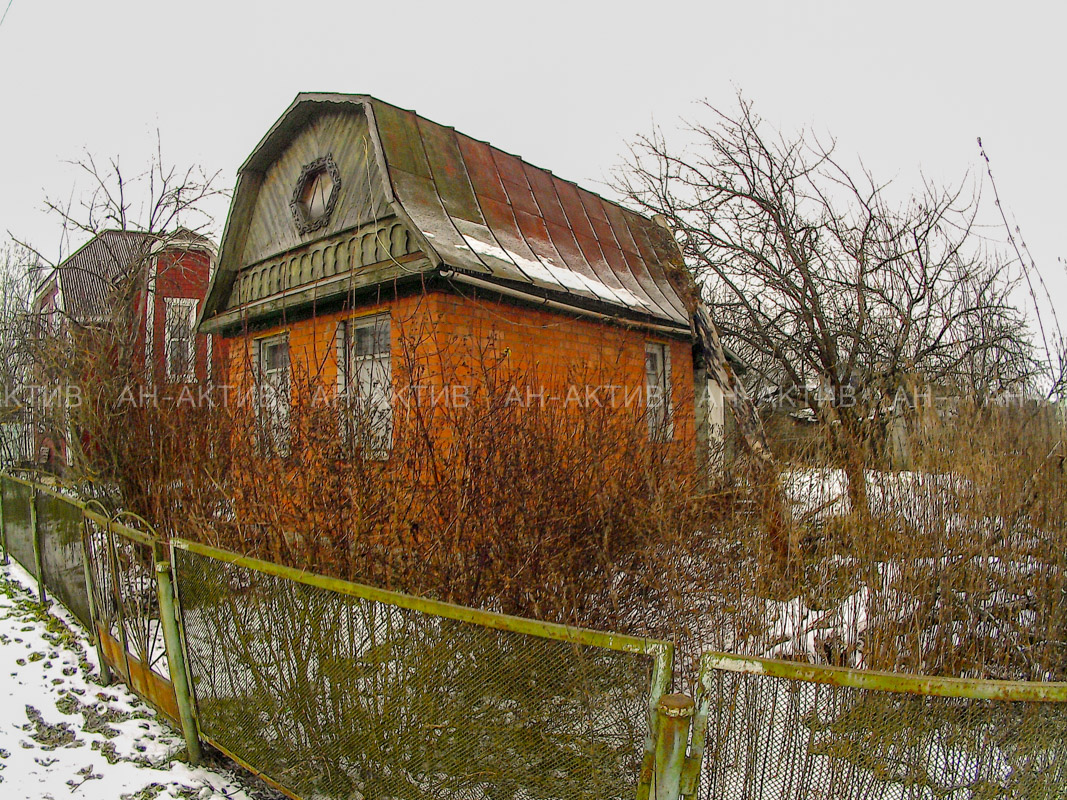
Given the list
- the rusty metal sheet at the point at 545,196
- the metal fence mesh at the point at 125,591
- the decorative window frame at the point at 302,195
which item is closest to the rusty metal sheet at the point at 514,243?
the rusty metal sheet at the point at 545,196

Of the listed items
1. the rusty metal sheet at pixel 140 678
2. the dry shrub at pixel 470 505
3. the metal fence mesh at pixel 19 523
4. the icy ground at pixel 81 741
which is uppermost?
the dry shrub at pixel 470 505

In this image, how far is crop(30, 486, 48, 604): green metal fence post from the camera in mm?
6422

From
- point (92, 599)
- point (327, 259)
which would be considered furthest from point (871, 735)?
point (327, 259)

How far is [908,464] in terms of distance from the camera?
13.7ft

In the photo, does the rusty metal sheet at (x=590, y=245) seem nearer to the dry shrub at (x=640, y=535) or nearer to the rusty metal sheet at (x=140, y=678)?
the dry shrub at (x=640, y=535)

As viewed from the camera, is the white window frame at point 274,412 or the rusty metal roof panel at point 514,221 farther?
the rusty metal roof panel at point 514,221

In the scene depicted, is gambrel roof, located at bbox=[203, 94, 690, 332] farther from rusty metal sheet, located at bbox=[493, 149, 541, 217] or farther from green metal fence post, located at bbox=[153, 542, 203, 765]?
green metal fence post, located at bbox=[153, 542, 203, 765]

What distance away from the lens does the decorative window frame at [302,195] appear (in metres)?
8.09

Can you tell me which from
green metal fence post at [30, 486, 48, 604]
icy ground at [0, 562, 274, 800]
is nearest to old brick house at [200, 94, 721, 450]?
green metal fence post at [30, 486, 48, 604]

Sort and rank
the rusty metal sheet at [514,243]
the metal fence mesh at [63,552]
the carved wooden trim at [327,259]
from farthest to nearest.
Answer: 1. the rusty metal sheet at [514,243]
2. the carved wooden trim at [327,259]
3. the metal fence mesh at [63,552]

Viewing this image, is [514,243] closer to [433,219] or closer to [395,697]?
[433,219]

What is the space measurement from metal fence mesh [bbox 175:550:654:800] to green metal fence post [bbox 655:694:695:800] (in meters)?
0.12

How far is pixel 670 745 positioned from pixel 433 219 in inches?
244

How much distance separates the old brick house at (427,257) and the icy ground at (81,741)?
272cm
